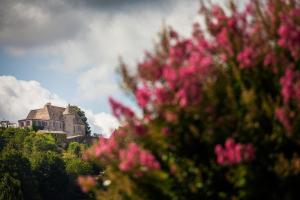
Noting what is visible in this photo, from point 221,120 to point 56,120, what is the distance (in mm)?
159028

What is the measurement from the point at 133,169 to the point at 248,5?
3.38 metres

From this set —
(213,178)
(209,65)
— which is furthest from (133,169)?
(209,65)

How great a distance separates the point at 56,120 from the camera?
163 metres

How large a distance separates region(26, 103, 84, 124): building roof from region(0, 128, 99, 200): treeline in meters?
41.7

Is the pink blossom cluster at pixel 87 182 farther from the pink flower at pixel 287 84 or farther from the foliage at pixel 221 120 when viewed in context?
the pink flower at pixel 287 84

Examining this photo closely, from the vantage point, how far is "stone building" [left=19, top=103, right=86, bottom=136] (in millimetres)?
160500

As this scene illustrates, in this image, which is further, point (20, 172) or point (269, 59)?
point (20, 172)

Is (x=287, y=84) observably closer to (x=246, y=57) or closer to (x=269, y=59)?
(x=269, y=59)

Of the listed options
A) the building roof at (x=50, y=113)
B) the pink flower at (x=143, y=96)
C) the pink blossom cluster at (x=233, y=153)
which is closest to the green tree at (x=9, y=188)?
the pink flower at (x=143, y=96)

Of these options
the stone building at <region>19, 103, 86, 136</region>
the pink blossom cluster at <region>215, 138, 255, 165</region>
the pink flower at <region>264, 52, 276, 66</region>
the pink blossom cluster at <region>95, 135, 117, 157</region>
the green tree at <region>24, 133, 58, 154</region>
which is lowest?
the pink blossom cluster at <region>215, 138, 255, 165</region>

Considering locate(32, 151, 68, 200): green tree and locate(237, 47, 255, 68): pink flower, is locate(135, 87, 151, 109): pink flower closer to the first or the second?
locate(237, 47, 255, 68): pink flower

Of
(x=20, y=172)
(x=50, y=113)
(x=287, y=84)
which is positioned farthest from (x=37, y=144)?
(x=287, y=84)

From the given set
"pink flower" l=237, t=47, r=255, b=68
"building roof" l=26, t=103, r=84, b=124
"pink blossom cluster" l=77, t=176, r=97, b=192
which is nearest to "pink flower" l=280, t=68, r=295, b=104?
"pink flower" l=237, t=47, r=255, b=68

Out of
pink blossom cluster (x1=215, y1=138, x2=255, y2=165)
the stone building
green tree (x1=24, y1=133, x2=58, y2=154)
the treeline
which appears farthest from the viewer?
the stone building
